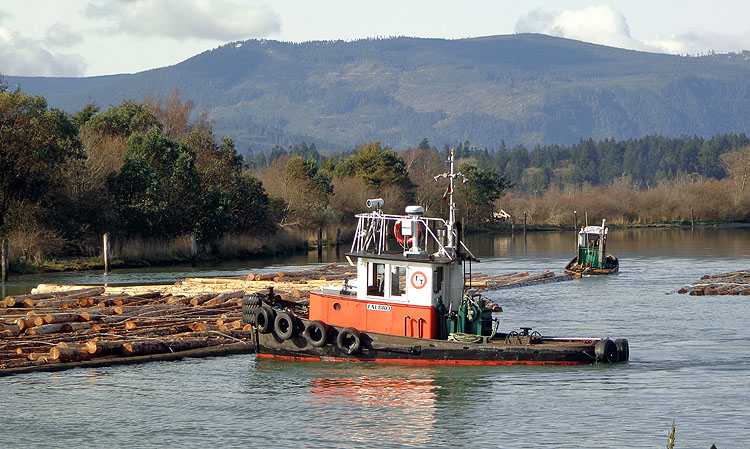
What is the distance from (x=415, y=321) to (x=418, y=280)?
121cm

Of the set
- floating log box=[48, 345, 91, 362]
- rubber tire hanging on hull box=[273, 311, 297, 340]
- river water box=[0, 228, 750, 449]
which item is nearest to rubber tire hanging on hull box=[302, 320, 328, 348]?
rubber tire hanging on hull box=[273, 311, 297, 340]

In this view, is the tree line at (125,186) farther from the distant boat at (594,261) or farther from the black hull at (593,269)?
the distant boat at (594,261)

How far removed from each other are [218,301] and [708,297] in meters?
22.4

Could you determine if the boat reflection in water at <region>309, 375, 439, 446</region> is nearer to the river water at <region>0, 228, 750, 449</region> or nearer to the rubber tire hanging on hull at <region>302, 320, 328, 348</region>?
the river water at <region>0, 228, 750, 449</region>

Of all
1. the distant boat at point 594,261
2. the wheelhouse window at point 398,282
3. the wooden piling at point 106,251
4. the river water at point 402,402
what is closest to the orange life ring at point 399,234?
the wheelhouse window at point 398,282

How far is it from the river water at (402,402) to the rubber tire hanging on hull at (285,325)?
0.87m

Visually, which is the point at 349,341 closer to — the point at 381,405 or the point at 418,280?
the point at 418,280

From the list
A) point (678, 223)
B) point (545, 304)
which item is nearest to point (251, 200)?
point (545, 304)

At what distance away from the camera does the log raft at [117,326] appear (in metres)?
29.6

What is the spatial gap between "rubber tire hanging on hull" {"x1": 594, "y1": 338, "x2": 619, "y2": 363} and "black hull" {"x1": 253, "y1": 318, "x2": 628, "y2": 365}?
0.04m

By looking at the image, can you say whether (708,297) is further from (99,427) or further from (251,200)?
(251,200)

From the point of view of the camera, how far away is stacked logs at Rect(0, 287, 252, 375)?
97.6ft

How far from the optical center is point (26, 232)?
61875 millimetres

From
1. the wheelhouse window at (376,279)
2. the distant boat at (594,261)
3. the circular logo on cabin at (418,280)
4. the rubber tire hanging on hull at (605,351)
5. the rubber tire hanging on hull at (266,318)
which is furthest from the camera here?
the distant boat at (594,261)
